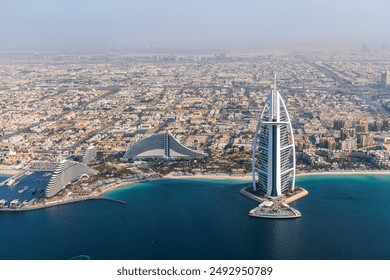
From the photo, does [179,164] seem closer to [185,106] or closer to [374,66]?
[185,106]

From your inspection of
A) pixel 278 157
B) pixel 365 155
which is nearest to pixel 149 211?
pixel 278 157

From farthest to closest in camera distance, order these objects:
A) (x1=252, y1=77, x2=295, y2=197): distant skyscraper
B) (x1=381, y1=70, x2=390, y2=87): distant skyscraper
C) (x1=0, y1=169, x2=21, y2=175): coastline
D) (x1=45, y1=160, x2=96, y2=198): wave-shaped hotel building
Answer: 1. (x1=381, y1=70, x2=390, y2=87): distant skyscraper
2. (x1=0, y1=169, x2=21, y2=175): coastline
3. (x1=45, y1=160, x2=96, y2=198): wave-shaped hotel building
4. (x1=252, y1=77, x2=295, y2=197): distant skyscraper

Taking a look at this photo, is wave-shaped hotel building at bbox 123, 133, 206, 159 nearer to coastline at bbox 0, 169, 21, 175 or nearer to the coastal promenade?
coastline at bbox 0, 169, 21, 175

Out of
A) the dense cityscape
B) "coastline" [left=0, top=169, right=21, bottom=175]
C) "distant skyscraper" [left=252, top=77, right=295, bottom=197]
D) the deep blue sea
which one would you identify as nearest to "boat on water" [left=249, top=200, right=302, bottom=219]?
the deep blue sea

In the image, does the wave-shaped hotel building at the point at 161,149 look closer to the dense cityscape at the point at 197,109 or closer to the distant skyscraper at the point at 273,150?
the dense cityscape at the point at 197,109

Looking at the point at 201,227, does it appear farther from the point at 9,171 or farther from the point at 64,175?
the point at 9,171

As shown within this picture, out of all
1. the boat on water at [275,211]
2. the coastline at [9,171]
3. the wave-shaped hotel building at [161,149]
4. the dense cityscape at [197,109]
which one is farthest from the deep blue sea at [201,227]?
the coastline at [9,171]
